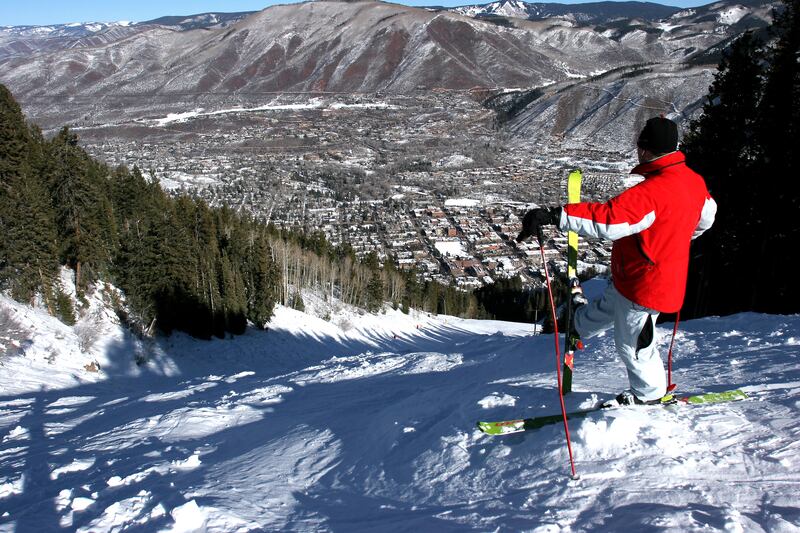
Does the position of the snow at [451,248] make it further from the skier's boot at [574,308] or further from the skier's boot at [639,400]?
the skier's boot at [639,400]

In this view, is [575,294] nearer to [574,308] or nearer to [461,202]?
[574,308]

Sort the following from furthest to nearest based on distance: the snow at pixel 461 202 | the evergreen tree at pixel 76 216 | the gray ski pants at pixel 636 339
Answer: the snow at pixel 461 202
the evergreen tree at pixel 76 216
the gray ski pants at pixel 636 339

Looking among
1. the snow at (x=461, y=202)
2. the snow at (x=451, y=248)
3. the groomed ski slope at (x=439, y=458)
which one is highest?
the groomed ski slope at (x=439, y=458)

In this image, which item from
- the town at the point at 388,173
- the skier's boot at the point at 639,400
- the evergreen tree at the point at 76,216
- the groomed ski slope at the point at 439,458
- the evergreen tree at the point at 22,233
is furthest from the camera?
the town at the point at 388,173

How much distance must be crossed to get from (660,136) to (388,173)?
415ft

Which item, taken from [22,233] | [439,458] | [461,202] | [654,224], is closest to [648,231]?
[654,224]

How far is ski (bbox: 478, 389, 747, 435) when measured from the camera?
182 inches

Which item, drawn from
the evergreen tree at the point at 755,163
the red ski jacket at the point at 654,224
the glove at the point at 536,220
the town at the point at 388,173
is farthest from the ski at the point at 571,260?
the town at the point at 388,173

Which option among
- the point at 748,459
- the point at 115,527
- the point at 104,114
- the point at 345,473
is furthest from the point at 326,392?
the point at 104,114

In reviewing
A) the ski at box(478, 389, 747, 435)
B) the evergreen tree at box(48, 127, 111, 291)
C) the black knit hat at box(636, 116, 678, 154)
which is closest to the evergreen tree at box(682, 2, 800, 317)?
the ski at box(478, 389, 747, 435)

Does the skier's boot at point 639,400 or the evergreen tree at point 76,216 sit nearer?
the skier's boot at point 639,400

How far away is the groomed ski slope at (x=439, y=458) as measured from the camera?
3.51 m

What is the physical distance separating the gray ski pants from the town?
50714mm

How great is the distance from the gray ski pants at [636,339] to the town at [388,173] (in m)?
50.7
